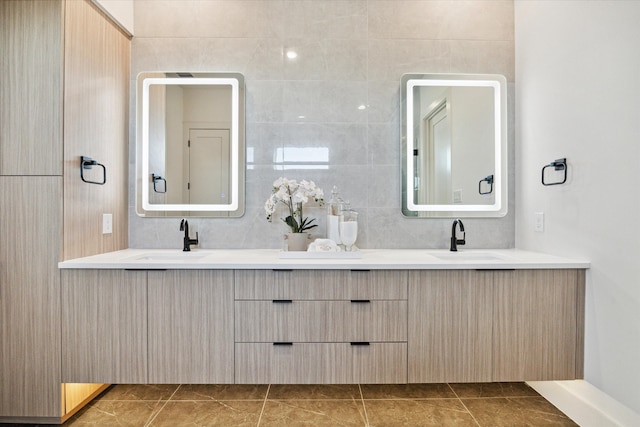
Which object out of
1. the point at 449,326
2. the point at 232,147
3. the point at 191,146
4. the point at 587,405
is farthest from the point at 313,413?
the point at 191,146

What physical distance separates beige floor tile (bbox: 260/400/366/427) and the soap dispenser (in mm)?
902

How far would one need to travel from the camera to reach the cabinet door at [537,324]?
165cm

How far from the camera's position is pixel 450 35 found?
2.24m

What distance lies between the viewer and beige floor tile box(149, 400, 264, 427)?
1.70 metres

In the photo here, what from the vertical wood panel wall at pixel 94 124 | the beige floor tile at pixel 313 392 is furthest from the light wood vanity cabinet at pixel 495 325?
the vertical wood panel wall at pixel 94 124

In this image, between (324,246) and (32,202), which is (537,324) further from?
(32,202)

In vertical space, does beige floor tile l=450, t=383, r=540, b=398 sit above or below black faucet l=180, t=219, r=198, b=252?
below

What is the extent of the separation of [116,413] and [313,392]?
3.48 ft

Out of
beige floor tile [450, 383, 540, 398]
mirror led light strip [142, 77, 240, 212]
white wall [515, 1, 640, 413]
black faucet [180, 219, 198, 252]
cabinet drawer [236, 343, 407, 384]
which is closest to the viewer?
white wall [515, 1, 640, 413]

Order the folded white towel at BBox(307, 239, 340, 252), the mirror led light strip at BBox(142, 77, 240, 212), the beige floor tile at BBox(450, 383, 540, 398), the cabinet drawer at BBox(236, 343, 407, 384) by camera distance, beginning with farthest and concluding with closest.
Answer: the mirror led light strip at BBox(142, 77, 240, 212), the beige floor tile at BBox(450, 383, 540, 398), the folded white towel at BBox(307, 239, 340, 252), the cabinet drawer at BBox(236, 343, 407, 384)

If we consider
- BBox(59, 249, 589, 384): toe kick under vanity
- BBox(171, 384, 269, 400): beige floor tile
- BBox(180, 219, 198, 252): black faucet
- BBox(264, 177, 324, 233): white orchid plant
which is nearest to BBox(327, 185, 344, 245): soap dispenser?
BBox(264, 177, 324, 233): white orchid plant

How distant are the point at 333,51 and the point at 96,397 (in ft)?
8.38

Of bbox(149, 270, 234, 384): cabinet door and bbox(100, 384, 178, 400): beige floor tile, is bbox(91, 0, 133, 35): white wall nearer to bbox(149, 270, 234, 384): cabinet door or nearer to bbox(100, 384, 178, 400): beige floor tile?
bbox(149, 270, 234, 384): cabinet door

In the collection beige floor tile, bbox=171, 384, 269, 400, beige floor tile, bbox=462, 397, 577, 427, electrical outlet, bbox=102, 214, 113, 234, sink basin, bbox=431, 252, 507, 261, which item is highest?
electrical outlet, bbox=102, 214, 113, 234
